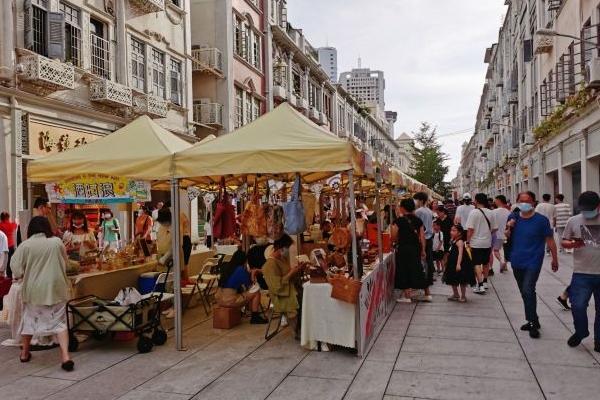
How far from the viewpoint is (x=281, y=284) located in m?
6.98

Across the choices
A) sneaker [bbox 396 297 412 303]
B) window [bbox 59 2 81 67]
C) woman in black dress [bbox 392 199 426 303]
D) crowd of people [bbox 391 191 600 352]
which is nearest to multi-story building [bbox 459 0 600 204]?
crowd of people [bbox 391 191 600 352]

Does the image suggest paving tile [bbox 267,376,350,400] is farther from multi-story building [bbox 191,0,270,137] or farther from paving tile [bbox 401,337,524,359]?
multi-story building [bbox 191,0,270,137]

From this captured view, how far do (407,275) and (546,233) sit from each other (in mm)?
2953

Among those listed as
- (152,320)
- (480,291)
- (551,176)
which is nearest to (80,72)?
(152,320)

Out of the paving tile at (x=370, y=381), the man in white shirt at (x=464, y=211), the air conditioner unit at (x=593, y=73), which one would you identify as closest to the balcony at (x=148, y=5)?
the man in white shirt at (x=464, y=211)

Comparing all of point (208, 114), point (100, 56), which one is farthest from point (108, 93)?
point (208, 114)

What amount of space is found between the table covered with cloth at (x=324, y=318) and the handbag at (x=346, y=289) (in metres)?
0.14

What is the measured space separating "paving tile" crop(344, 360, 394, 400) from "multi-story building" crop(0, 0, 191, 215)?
760 cm

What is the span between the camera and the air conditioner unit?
13.7 meters

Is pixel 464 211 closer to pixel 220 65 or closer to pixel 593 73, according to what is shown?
pixel 593 73

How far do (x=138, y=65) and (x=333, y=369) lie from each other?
15069 millimetres

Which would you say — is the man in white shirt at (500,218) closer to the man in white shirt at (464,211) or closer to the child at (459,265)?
the man in white shirt at (464,211)

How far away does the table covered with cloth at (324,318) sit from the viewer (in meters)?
6.17

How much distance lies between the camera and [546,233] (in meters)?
6.68
